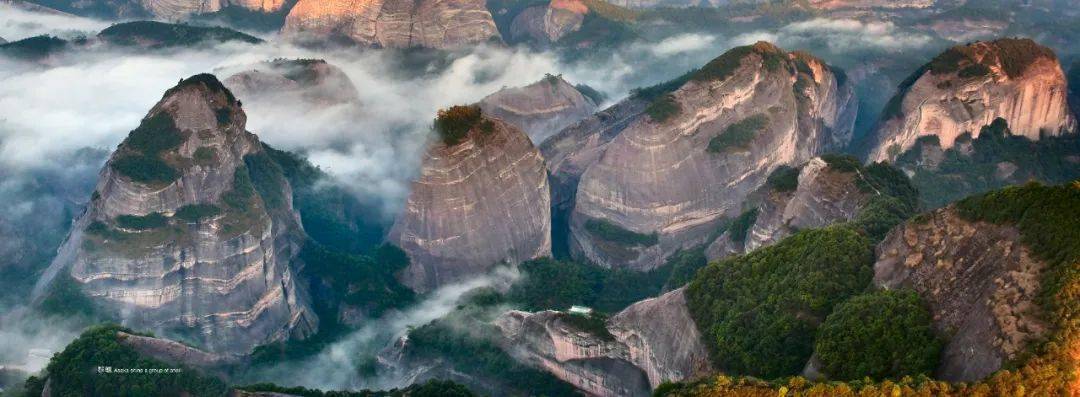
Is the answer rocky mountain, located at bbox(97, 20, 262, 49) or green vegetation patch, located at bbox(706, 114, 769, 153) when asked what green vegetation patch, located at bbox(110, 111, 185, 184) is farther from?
rocky mountain, located at bbox(97, 20, 262, 49)

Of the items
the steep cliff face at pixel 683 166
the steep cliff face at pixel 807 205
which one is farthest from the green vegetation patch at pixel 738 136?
the steep cliff face at pixel 807 205

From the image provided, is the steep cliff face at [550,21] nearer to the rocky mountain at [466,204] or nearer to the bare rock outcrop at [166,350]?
the rocky mountain at [466,204]

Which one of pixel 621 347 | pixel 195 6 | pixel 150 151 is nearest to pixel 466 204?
pixel 150 151

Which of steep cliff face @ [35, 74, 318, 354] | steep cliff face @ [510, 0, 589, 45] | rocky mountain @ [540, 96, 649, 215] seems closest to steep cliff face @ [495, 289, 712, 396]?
steep cliff face @ [35, 74, 318, 354]

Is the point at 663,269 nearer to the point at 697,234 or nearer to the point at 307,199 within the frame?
the point at 697,234

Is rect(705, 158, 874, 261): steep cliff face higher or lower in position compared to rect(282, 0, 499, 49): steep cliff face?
higher

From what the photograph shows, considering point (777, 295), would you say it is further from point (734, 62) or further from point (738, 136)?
point (734, 62)
